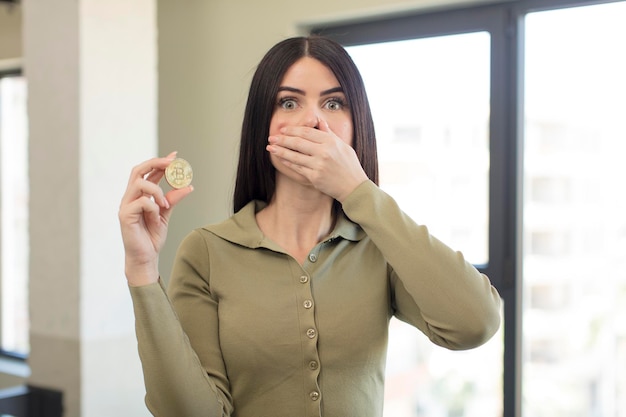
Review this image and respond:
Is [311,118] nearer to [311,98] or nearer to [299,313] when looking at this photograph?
[311,98]

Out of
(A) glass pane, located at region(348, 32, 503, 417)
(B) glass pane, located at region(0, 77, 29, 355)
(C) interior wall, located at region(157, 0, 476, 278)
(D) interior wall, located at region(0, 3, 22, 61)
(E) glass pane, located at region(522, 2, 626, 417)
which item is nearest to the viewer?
(E) glass pane, located at region(522, 2, 626, 417)

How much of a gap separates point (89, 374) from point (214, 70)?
137 cm

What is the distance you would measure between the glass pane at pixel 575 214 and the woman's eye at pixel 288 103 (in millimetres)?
1530

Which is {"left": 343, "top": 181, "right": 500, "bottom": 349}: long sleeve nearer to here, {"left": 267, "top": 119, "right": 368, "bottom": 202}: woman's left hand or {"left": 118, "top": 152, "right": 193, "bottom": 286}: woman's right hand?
{"left": 267, "top": 119, "right": 368, "bottom": 202}: woman's left hand

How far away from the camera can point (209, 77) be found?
3.11 metres

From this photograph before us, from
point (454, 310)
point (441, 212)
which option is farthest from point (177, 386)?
point (441, 212)

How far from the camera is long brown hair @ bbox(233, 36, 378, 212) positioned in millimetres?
1234

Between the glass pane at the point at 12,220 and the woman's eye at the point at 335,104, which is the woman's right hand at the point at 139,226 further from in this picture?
the glass pane at the point at 12,220

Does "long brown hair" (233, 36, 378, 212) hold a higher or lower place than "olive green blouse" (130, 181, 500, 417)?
higher

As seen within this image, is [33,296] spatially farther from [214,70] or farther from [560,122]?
[560,122]

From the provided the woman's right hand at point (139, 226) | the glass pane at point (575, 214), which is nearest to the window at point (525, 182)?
the glass pane at point (575, 214)

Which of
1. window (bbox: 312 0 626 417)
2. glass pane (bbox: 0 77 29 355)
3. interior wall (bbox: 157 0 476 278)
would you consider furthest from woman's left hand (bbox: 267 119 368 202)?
glass pane (bbox: 0 77 29 355)

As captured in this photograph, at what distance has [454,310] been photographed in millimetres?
1082

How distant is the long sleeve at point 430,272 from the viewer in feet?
3.52
